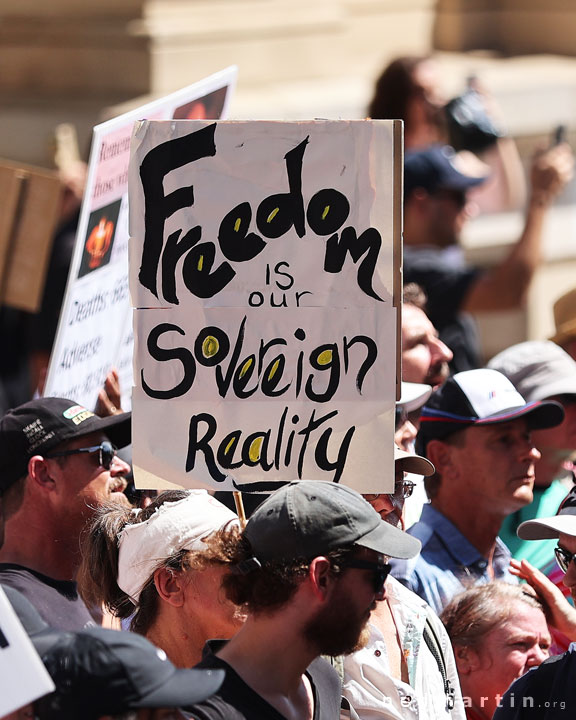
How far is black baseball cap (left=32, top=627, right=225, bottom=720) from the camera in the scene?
2.87 meters

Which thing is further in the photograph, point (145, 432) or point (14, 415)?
point (14, 415)

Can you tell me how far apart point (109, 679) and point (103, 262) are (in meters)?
2.73

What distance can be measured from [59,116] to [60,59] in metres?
0.51

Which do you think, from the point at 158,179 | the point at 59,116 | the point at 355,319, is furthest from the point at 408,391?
the point at 59,116

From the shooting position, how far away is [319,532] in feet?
10.8

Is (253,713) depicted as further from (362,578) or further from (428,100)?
(428,100)

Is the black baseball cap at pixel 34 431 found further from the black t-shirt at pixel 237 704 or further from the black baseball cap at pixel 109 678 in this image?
the black baseball cap at pixel 109 678

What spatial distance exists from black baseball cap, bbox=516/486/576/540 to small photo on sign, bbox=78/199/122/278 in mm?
1925

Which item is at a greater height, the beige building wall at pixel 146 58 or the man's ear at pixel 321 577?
the beige building wall at pixel 146 58

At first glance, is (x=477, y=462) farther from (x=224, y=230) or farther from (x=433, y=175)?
(x=433, y=175)

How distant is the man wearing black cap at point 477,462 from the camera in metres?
4.86

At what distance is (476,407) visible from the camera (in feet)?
16.3

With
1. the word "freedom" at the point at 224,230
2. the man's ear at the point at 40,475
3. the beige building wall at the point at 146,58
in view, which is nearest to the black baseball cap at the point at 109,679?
the word "freedom" at the point at 224,230

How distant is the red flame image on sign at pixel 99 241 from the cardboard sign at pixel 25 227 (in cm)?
56
